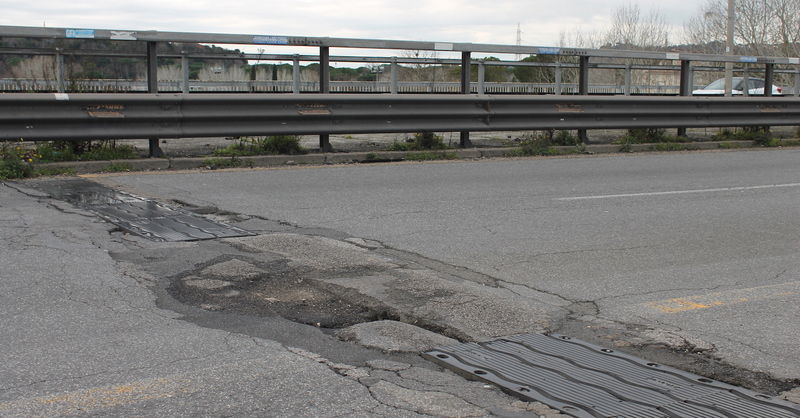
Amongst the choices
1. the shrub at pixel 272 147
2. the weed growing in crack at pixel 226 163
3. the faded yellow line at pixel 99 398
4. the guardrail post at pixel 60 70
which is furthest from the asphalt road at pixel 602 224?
the faded yellow line at pixel 99 398

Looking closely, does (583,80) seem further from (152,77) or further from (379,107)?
(152,77)

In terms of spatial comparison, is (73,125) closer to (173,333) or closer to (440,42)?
(440,42)

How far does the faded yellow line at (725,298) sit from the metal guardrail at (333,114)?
8227mm

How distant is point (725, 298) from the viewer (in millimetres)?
5562

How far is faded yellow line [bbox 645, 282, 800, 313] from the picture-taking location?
5344 millimetres

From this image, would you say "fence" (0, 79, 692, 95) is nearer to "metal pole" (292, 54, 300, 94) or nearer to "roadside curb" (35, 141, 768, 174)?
"metal pole" (292, 54, 300, 94)

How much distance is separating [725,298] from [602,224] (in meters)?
2.73

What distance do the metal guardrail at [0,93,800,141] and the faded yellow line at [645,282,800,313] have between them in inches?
324

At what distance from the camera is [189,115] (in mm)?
12102

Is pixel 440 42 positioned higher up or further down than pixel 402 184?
higher up

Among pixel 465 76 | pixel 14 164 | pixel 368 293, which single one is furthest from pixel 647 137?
pixel 368 293

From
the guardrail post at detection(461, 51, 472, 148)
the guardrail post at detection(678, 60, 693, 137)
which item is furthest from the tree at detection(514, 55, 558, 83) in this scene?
the guardrail post at detection(461, 51, 472, 148)

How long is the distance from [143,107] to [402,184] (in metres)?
3.90

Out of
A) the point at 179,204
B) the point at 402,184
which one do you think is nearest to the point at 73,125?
the point at 179,204
